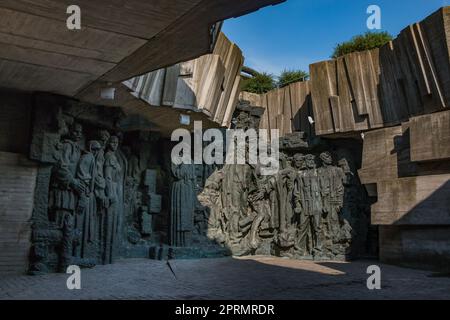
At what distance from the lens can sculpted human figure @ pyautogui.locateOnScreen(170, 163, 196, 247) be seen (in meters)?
11.3

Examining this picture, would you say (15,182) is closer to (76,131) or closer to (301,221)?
(76,131)

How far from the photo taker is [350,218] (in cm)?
1284

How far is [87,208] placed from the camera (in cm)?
877

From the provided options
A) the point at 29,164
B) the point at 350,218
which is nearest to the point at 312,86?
the point at 350,218

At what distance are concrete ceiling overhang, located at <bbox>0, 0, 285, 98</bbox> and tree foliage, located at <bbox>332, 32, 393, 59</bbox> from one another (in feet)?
57.3

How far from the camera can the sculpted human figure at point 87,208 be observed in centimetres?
855

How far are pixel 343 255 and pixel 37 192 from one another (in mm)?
9181

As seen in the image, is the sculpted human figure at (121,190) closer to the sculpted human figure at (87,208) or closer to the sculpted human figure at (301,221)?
the sculpted human figure at (87,208)

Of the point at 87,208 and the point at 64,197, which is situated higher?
the point at 64,197

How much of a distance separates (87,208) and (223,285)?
4181 millimetres

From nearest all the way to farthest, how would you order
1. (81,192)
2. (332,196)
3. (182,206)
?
(81,192) < (182,206) < (332,196)

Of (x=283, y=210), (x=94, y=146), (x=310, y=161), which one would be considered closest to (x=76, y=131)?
(x=94, y=146)
